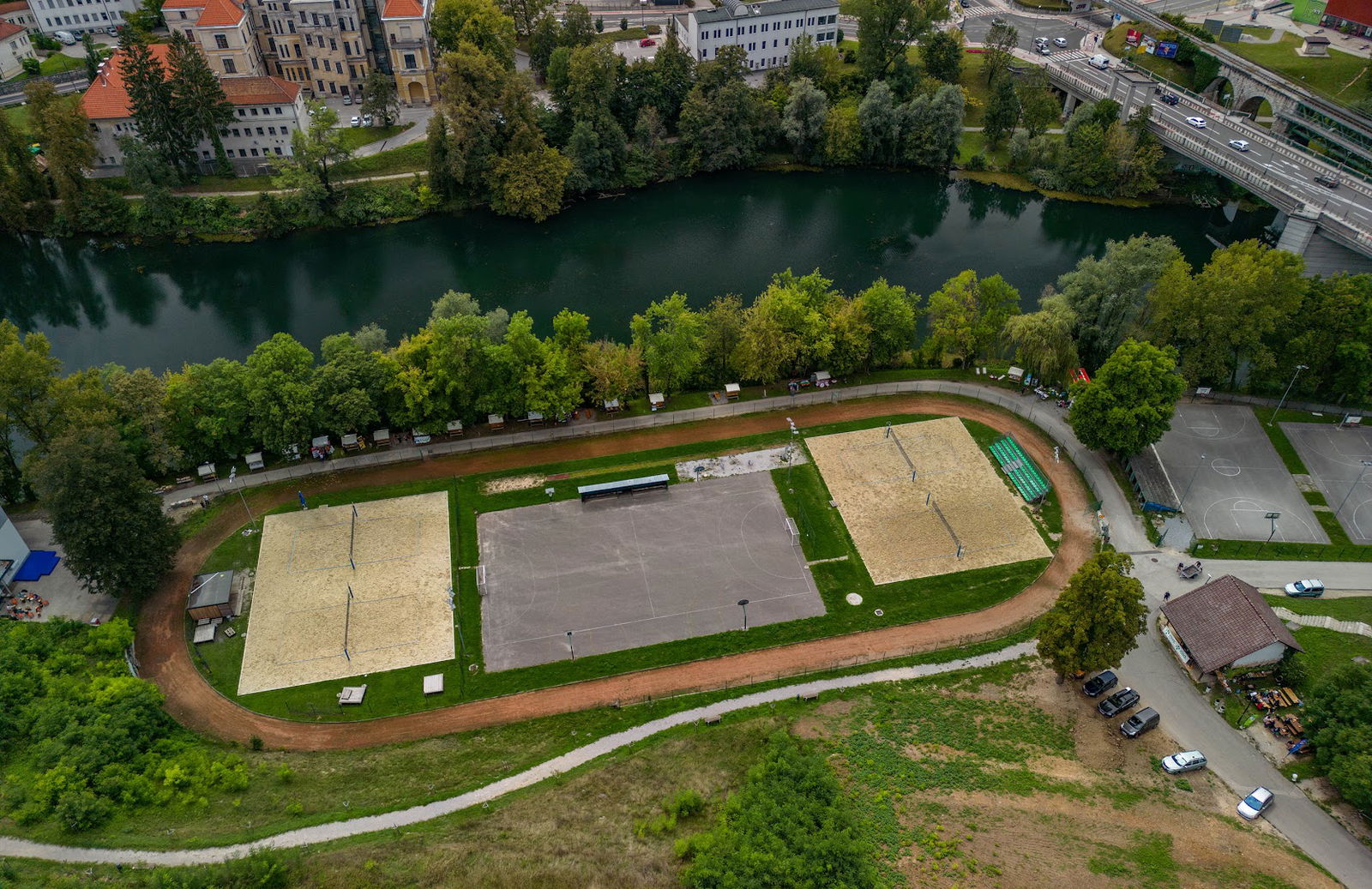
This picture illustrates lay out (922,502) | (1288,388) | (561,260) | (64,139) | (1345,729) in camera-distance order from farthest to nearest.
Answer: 1. (561,260)
2. (64,139)
3. (1288,388)
4. (922,502)
5. (1345,729)

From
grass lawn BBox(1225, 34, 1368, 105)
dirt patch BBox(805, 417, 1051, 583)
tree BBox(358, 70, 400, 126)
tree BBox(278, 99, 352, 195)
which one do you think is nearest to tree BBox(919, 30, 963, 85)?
grass lawn BBox(1225, 34, 1368, 105)

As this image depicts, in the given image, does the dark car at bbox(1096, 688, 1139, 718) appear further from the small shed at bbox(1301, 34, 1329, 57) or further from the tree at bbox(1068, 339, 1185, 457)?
the small shed at bbox(1301, 34, 1329, 57)

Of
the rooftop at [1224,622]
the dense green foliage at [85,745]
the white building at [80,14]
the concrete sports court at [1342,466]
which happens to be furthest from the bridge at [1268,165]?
the white building at [80,14]

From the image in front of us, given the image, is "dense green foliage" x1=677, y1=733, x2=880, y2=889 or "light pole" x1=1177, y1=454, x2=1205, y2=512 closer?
"dense green foliage" x1=677, y1=733, x2=880, y2=889

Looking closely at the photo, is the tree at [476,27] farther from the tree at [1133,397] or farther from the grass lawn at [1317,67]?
the grass lawn at [1317,67]

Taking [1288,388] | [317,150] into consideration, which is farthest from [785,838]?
[317,150]

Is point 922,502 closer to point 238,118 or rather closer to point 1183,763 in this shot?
point 1183,763

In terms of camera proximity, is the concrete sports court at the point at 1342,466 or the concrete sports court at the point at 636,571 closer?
the concrete sports court at the point at 636,571
